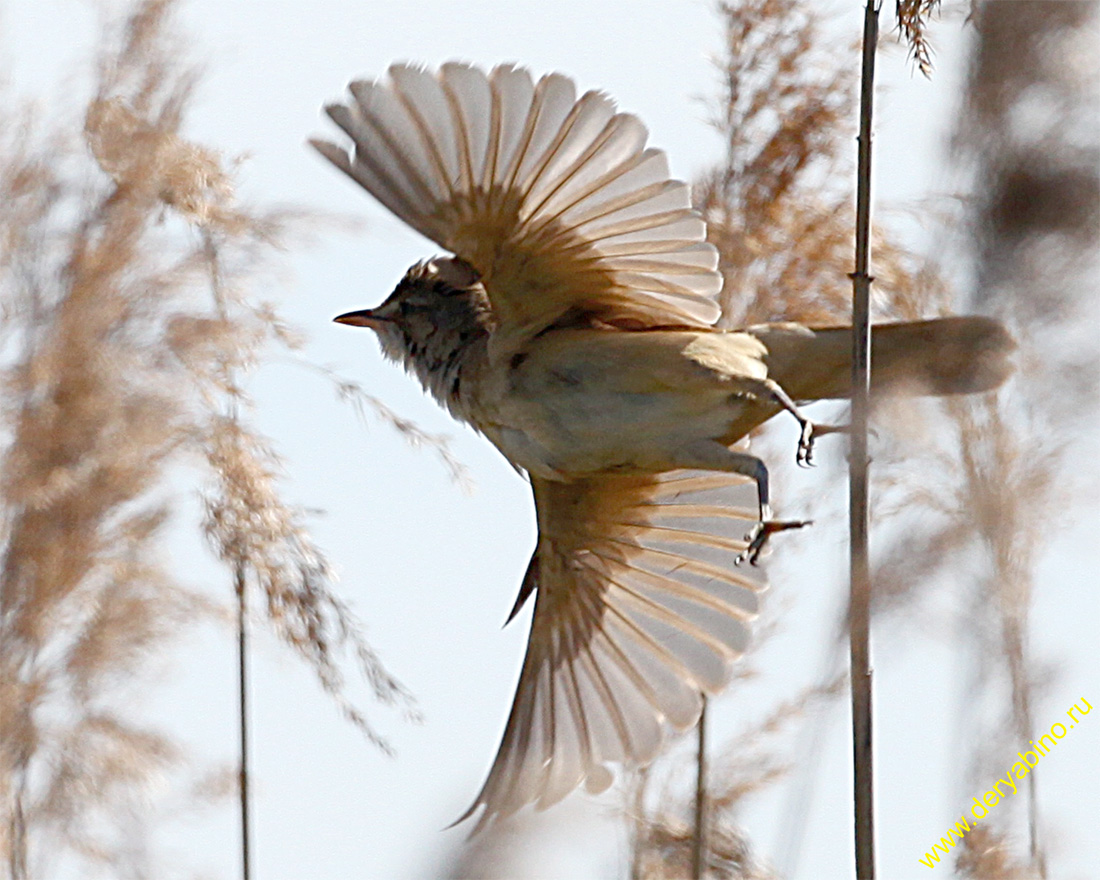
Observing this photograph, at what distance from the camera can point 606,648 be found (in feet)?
10.1

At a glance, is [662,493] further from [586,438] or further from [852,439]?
[852,439]

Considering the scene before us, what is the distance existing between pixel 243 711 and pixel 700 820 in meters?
0.73

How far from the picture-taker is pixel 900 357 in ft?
7.27

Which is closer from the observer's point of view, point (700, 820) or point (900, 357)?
point (900, 357)

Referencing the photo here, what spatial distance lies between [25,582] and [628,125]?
1.44 m

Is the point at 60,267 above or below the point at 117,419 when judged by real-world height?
above

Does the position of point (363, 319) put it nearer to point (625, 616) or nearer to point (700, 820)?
point (625, 616)

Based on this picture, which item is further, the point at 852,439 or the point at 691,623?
the point at 691,623

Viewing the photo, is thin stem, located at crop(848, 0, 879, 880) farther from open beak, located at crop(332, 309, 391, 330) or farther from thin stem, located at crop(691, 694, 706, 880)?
open beak, located at crop(332, 309, 391, 330)

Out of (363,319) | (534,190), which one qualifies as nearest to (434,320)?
(363,319)

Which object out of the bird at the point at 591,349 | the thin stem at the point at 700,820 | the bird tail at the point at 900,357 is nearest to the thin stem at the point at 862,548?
the bird tail at the point at 900,357

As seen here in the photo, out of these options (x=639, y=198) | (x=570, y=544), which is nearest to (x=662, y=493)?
(x=570, y=544)

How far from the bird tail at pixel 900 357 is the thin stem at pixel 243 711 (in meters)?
0.93

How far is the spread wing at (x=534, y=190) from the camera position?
7.27ft
